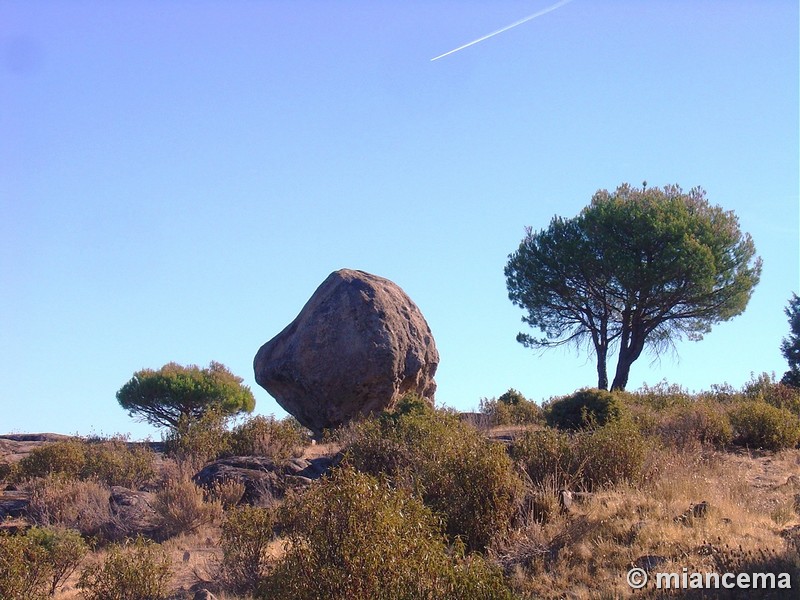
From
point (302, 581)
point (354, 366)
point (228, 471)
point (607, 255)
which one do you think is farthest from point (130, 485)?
point (607, 255)

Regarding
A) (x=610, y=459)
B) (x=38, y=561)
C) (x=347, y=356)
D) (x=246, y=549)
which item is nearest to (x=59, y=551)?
(x=38, y=561)

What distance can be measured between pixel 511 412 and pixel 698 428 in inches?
210

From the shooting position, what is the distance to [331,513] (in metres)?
7.13

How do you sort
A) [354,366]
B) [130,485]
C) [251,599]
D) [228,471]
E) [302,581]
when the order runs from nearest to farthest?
[302,581] → [251,599] → [228,471] → [130,485] → [354,366]

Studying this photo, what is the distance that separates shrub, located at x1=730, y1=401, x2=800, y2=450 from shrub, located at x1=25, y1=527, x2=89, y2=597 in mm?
10622

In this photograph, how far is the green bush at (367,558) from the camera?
21.9 feet

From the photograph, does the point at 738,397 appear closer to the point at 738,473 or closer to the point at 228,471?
the point at 738,473

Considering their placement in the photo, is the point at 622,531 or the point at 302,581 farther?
the point at 622,531

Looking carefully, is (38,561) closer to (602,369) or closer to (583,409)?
(583,409)

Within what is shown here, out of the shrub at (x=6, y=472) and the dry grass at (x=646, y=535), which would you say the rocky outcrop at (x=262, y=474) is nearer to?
the shrub at (x=6, y=472)

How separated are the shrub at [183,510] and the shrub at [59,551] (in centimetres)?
211

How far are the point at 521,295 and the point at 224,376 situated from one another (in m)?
9.93

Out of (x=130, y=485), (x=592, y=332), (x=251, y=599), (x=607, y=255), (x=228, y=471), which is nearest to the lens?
(x=251, y=599)

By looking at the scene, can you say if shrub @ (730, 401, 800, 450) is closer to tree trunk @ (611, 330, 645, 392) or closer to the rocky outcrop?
the rocky outcrop
